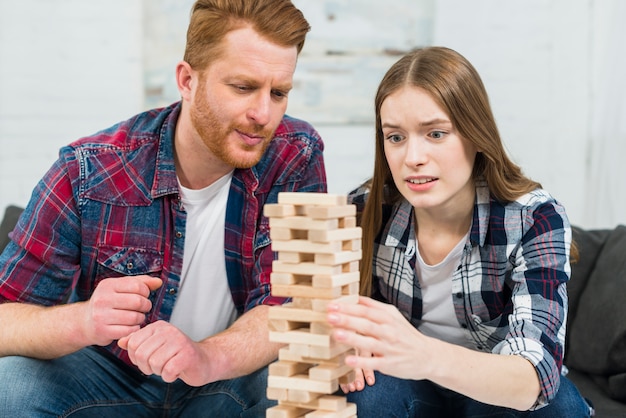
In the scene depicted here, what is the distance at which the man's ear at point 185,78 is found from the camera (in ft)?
7.52

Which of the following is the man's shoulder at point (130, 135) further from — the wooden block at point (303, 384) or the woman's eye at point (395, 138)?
the wooden block at point (303, 384)

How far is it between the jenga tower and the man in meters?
0.40

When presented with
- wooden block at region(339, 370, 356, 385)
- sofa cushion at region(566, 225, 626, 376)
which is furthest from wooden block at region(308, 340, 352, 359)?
sofa cushion at region(566, 225, 626, 376)

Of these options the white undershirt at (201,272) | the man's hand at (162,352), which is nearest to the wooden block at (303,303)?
the man's hand at (162,352)

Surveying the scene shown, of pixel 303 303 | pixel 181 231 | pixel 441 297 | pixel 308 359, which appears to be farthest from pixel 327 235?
pixel 181 231

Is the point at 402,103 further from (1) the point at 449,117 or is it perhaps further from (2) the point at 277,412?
(2) the point at 277,412

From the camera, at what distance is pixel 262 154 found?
2.25 meters

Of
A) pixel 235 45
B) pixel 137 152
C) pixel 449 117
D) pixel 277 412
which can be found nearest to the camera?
pixel 277 412

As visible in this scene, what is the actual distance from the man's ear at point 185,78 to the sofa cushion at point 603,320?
1.50 m

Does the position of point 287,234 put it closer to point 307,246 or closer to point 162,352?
point 307,246

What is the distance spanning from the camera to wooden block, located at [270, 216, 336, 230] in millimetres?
1514

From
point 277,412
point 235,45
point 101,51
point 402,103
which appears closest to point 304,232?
point 277,412

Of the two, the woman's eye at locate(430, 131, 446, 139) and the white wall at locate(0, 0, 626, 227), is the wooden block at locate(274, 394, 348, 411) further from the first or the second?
the white wall at locate(0, 0, 626, 227)

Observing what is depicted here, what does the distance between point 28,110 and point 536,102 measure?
2.46 metres
